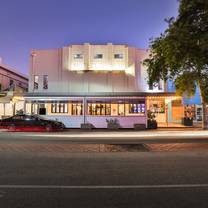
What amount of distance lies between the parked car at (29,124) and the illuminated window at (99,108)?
6129 mm

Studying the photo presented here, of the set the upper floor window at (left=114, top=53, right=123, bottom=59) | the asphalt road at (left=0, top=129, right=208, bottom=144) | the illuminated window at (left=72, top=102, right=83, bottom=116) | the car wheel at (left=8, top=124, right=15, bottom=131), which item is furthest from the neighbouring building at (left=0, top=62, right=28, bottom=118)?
the asphalt road at (left=0, top=129, right=208, bottom=144)

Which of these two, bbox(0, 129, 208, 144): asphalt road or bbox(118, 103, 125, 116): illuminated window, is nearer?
bbox(0, 129, 208, 144): asphalt road

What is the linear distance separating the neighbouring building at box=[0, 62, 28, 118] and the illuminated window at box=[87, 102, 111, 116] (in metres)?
8.47

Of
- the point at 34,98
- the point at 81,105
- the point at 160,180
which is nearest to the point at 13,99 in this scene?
the point at 34,98

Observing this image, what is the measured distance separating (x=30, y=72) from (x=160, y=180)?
1246 inches

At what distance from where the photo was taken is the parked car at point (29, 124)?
27500 millimetres

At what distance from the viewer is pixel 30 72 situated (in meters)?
Answer: 36.7

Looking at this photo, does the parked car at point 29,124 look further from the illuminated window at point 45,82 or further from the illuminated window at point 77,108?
the illuminated window at point 45,82

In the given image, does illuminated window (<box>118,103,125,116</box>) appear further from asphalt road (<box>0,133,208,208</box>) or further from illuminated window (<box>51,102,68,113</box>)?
asphalt road (<box>0,133,208,208</box>)

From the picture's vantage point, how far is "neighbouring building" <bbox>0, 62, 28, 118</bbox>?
3566cm

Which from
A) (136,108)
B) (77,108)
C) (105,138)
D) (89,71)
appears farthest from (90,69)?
(105,138)

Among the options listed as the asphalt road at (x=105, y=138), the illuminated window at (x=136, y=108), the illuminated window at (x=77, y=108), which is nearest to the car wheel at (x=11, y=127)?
the asphalt road at (x=105, y=138)
